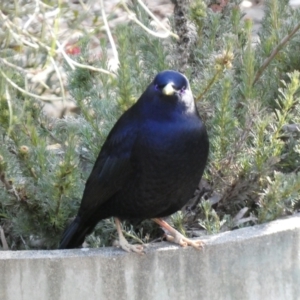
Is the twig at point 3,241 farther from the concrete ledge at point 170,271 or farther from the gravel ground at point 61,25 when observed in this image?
the gravel ground at point 61,25

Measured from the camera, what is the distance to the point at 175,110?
3.16 metres

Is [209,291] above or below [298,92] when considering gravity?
below

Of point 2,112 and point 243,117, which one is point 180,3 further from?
point 2,112

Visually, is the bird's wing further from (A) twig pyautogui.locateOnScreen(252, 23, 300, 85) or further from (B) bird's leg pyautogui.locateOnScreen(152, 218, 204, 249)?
(A) twig pyautogui.locateOnScreen(252, 23, 300, 85)

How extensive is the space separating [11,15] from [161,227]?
1.25 meters

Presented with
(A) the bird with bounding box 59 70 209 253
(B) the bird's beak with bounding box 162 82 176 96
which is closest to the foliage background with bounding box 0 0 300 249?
(A) the bird with bounding box 59 70 209 253

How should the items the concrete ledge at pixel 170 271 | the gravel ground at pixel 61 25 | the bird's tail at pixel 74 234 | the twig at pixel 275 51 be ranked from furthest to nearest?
the twig at pixel 275 51 < the bird's tail at pixel 74 234 < the concrete ledge at pixel 170 271 < the gravel ground at pixel 61 25

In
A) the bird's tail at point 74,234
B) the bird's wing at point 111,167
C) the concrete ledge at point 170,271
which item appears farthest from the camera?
the bird's tail at point 74,234

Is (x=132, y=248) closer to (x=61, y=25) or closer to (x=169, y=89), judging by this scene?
(x=169, y=89)

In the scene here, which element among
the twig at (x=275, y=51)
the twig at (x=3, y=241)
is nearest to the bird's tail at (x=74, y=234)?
the twig at (x=3, y=241)

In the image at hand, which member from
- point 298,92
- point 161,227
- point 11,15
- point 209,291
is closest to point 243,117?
point 298,92

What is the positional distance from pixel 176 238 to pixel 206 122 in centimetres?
63

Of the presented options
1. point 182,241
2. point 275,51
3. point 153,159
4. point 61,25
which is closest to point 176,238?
point 182,241

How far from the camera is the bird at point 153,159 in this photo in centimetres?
312
